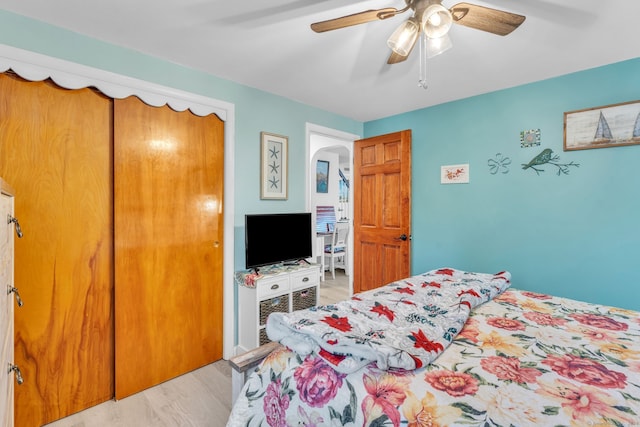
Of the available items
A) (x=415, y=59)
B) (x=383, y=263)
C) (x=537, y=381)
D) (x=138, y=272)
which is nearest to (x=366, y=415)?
(x=537, y=381)

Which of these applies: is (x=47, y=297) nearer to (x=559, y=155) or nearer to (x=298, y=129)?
(x=298, y=129)

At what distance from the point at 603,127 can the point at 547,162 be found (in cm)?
42

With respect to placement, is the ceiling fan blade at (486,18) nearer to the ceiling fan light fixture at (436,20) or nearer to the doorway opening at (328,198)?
the ceiling fan light fixture at (436,20)

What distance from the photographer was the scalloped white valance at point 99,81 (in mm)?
1694

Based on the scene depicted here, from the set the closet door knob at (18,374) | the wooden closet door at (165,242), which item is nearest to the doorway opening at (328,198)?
the wooden closet door at (165,242)

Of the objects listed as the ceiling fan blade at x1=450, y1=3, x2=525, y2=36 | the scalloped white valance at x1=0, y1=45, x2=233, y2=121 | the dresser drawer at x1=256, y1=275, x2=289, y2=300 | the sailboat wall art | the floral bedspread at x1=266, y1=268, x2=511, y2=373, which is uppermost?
the ceiling fan blade at x1=450, y1=3, x2=525, y2=36

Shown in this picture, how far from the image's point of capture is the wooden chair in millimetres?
5391

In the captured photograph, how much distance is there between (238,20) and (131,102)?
3.20ft

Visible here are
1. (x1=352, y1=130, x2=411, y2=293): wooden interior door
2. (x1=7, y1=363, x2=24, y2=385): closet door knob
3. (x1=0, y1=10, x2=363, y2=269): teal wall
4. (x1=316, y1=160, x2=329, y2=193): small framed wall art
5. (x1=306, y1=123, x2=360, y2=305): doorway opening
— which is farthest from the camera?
(x1=316, y1=160, x2=329, y2=193): small framed wall art

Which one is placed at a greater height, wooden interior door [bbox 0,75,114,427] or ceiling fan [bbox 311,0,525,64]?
ceiling fan [bbox 311,0,525,64]

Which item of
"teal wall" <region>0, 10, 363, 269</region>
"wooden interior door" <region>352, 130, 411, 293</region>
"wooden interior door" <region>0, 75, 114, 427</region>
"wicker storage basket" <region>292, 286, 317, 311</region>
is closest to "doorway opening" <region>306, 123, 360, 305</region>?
"wooden interior door" <region>352, 130, 411, 293</region>

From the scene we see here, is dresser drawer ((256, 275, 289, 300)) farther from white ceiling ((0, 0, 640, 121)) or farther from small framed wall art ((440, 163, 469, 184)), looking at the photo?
small framed wall art ((440, 163, 469, 184))

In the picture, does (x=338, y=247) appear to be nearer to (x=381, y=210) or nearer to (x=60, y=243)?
(x=381, y=210)

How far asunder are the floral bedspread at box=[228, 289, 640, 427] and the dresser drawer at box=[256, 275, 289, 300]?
1225 mm
